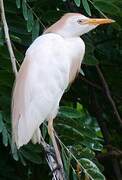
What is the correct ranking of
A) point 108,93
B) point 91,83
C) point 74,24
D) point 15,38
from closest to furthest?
1. point 74,24
2. point 15,38
3. point 108,93
4. point 91,83

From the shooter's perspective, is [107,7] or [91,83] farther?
[91,83]

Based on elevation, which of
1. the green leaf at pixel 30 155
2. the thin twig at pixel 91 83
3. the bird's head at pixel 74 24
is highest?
the bird's head at pixel 74 24

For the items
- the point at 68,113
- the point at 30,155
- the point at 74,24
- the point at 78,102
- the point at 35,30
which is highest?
the point at 74,24

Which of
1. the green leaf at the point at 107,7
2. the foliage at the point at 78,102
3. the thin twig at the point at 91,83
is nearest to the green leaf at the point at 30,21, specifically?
the foliage at the point at 78,102

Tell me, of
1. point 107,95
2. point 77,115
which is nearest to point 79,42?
point 77,115

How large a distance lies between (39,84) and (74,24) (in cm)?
22

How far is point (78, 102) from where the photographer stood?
3.20 meters

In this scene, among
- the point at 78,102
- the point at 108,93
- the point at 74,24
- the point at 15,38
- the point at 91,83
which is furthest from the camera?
the point at 78,102

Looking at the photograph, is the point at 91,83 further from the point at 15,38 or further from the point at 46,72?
the point at 46,72

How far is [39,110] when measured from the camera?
223cm

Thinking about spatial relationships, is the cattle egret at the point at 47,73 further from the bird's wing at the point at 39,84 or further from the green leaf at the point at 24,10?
the green leaf at the point at 24,10

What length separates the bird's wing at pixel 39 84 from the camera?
2154 millimetres

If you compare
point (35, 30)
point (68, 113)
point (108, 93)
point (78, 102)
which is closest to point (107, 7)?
point (35, 30)

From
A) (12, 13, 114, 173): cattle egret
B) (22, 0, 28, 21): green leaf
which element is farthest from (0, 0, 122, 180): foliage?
(12, 13, 114, 173): cattle egret
